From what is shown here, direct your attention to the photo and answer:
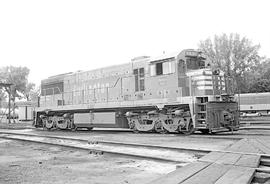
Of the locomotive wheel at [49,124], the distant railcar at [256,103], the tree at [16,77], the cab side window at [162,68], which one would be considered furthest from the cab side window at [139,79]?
the tree at [16,77]

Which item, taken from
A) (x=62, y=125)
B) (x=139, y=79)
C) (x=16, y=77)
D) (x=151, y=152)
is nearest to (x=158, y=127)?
(x=139, y=79)

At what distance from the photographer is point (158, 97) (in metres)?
12.9

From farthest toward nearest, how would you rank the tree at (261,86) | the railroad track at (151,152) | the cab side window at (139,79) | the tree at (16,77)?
the tree at (16,77) → the tree at (261,86) → the cab side window at (139,79) → the railroad track at (151,152)

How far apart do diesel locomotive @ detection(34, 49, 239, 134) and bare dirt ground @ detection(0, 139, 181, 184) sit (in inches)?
219

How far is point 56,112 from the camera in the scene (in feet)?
60.4

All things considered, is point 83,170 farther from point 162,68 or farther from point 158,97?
point 162,68

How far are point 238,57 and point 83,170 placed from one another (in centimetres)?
3856

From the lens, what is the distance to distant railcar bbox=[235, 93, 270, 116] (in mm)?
35000

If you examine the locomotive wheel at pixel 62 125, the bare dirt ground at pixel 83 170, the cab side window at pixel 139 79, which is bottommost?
the bare dirt ground at pixel 83 170

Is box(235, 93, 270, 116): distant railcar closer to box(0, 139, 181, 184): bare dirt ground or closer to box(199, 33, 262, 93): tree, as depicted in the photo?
box(199, 33, 262, 93): tree

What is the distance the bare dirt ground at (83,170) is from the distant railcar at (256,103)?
3224 cm

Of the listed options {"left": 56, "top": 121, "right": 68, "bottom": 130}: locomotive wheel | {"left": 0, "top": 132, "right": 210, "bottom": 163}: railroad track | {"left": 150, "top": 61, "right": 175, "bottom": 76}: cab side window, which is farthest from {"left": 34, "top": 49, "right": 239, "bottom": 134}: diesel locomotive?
{"left": 0, "top": 132, "right": 210, "bottom": 163}: railroad track

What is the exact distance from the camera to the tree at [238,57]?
130ft

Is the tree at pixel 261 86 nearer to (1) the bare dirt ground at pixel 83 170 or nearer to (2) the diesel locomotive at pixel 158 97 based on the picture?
(2) the diesel locomotive at pixel 158 97
